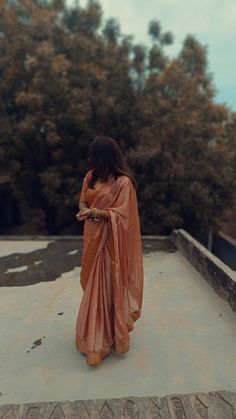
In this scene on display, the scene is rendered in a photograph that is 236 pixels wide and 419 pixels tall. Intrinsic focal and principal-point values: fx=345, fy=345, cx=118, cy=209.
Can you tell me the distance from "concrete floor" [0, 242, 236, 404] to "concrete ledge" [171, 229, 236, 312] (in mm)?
124

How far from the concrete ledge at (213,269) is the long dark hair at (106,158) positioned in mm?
1945

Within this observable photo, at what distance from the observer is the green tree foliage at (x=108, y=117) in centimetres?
941

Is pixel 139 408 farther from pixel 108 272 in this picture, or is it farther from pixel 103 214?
pixel 103 214

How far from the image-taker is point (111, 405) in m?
2.34

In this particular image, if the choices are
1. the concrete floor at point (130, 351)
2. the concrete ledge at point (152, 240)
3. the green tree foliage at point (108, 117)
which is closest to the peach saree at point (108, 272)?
the concrete floor at point (130, 351)

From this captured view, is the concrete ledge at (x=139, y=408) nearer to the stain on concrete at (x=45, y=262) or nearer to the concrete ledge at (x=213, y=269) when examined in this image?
the concrete ledge at (x=213, y=269)

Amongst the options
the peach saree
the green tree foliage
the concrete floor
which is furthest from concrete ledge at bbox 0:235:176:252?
the peach saree

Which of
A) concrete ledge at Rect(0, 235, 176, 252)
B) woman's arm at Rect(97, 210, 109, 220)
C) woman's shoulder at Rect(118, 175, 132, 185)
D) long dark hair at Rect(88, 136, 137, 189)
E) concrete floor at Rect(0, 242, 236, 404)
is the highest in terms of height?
long dark hair at Rect(88, 136, 137, 189)

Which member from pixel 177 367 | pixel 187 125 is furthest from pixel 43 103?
pixel 177 367

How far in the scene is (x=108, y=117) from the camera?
9719 mm

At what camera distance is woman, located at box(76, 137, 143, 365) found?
281cm

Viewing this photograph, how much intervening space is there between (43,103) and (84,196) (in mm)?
7169

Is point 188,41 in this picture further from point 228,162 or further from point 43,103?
point 43,103

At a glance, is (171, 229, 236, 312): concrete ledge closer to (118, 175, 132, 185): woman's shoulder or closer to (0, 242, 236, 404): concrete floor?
(0, 242, 236, 404): concrete floor
